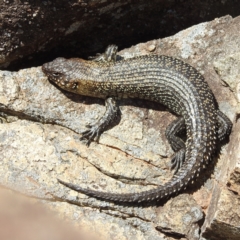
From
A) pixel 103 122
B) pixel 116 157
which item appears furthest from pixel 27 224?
pixel 103 122

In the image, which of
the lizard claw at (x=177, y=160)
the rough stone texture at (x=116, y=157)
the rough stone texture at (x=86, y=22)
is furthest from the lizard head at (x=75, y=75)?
the lizard claw at (x=177, y=160)

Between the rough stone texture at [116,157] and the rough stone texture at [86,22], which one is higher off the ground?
the rough stone texture at [86,22]

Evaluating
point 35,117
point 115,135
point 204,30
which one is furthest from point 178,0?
point 35,117

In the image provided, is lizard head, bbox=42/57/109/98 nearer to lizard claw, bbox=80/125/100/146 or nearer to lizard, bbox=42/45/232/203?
lizard, bbox=42/45/232/203

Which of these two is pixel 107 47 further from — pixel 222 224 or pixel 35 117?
pixel 222 224

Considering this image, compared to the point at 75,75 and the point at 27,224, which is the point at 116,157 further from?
the point at 27,224

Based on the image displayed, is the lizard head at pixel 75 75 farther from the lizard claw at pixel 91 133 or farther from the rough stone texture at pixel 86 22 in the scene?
the lizard claw at pixel 91 133
